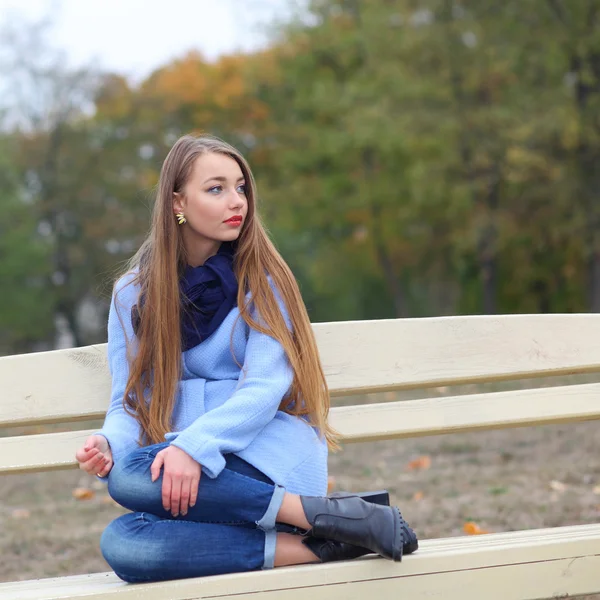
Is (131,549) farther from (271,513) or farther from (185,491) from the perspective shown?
(271,513)

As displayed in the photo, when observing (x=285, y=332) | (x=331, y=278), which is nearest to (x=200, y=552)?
(x=285, y=332)

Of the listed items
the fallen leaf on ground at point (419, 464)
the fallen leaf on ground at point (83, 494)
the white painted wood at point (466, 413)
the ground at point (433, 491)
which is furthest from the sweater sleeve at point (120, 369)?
the fallen leaf on ground at point (419, 464)

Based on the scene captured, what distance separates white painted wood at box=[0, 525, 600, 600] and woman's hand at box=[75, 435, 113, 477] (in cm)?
31

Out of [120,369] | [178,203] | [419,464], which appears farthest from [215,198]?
[419,464]

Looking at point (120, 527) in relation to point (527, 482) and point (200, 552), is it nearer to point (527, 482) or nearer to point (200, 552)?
point (200, 552)

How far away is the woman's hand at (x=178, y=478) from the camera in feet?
9.00

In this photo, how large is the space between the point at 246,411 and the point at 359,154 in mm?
27489

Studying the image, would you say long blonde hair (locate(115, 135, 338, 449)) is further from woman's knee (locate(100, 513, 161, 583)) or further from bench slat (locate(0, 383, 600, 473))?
woman's knee (locate(100, 513, 161, 583))

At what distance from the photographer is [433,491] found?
611 centimetres

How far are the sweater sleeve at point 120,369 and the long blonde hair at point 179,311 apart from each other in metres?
0.03

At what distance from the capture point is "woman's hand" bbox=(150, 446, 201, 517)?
9.00 feet

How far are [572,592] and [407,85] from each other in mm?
22954

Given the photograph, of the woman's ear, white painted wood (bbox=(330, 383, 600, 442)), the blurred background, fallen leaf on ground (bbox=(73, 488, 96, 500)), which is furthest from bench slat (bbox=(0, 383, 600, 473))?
the blurred background

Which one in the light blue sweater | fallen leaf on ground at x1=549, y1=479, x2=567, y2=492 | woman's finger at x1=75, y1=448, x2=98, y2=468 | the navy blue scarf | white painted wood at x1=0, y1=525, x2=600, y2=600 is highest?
the navy blue scarf
